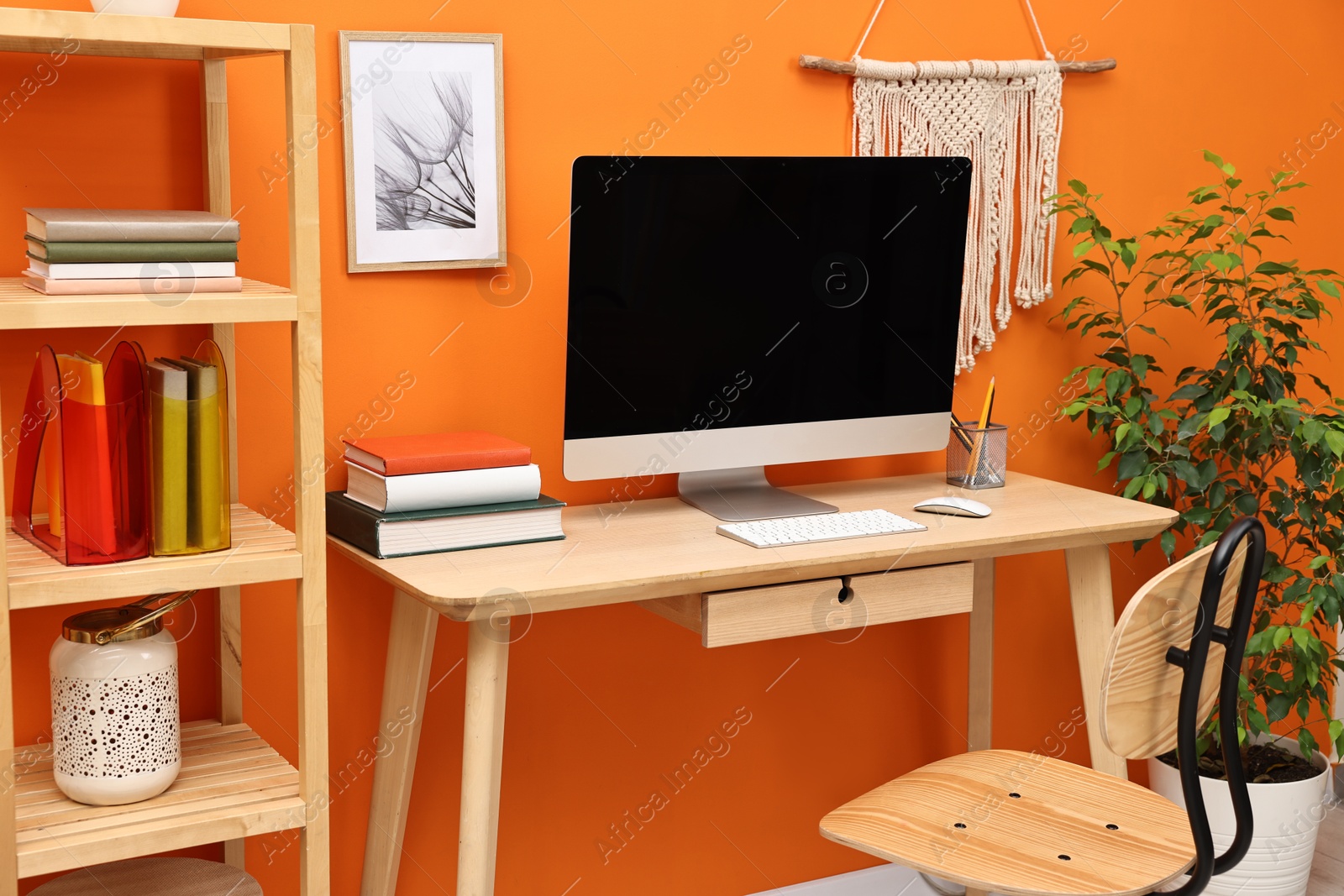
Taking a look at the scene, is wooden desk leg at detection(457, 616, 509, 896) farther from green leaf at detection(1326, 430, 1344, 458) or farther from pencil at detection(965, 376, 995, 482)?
green leaf at detection(1326, 430, 1344, 458)

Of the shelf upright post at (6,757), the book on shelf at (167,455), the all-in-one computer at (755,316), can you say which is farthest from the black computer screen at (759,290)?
the shelf upright post at (6,757)

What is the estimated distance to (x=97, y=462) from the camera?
1446 mm

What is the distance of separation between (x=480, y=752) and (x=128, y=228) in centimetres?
73

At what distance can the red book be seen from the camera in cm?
173

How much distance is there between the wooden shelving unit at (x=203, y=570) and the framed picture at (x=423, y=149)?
26 centimetres

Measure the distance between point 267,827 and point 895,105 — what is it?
1.56 metres

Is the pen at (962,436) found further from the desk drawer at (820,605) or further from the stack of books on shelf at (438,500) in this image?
the stack of books on shelf at (438,500)

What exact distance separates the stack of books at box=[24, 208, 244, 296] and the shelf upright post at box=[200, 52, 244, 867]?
25 cm

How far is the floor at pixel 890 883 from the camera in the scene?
97.1 inches

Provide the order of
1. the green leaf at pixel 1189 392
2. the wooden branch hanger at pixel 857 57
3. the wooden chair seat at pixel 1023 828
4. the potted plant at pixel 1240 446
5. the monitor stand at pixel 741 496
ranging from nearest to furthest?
the wooden chair seat at pixel 1023 828 → the monitor stand at pixel 741 496 → the wooden branch hanger at pixel 857 57 → the potted plant at pixel 1240 446 → the green leaf at pixel 1189 392

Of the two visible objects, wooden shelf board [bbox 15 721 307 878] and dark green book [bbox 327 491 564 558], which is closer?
wooden shelf board [bbox 15 721 307 878]

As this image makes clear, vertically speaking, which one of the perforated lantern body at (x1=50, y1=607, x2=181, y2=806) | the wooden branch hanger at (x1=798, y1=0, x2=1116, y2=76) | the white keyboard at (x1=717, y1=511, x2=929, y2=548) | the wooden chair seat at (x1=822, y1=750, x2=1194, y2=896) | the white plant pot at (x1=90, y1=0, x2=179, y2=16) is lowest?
the wooden chair seat at (x1=822, y1=750, x2=1194, y2=896)

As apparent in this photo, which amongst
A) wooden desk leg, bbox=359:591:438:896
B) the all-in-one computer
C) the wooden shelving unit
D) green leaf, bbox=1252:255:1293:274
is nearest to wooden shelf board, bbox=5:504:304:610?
the wooden shelving unit

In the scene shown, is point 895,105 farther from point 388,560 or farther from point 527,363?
point 388,560
